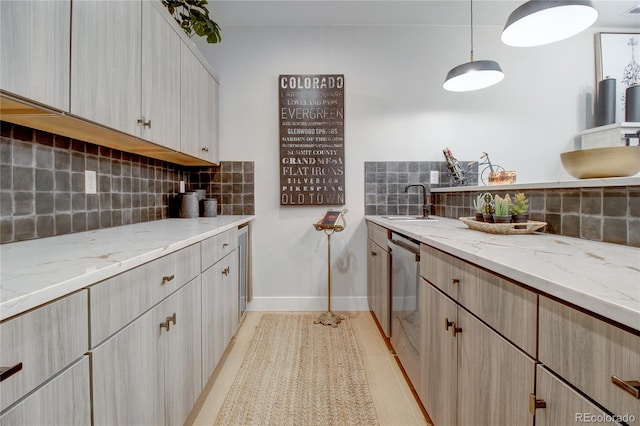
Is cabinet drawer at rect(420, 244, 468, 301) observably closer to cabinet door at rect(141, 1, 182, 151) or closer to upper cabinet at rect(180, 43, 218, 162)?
cabinet door at rect(141, 1, 182, 151)

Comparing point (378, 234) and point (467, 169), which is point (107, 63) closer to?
point (378, 234)

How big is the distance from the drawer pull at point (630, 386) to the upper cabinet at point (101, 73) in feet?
5.10

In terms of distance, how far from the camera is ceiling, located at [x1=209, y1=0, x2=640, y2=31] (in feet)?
8.06

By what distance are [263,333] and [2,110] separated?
1974 mm

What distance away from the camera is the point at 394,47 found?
2797 mm

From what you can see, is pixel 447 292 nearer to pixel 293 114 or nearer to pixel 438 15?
pixel 293 114

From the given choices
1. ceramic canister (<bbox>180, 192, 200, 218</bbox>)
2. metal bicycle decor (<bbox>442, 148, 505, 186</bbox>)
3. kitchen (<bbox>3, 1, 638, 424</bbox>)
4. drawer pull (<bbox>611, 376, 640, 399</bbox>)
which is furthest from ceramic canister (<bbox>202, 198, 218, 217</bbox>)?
drawer pull (<bbox>611, 376, 640, 399</bbox>)

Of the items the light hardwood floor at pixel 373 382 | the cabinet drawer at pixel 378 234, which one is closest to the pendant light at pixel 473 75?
the cabinet drawer at pixel 378 234

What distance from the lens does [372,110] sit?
9.21 feet

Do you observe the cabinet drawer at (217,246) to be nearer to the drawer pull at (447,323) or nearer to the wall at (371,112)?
the wall at (371,112)

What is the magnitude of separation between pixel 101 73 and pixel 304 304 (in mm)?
2288

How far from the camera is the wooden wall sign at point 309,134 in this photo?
2766 mm

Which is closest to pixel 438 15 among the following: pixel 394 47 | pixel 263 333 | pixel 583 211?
pixel 394 47

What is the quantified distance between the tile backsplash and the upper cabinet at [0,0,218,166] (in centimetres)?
7
